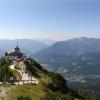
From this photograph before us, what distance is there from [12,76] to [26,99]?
70278 millimetres

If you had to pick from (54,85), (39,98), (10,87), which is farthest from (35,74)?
(39,98)

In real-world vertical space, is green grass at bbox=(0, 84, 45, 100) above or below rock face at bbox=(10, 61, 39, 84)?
below

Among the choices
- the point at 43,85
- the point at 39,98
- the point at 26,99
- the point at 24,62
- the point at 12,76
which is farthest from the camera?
the point at 24,62

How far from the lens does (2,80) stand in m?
160

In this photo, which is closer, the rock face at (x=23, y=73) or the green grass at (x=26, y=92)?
the green grass at (x=26, y=92)

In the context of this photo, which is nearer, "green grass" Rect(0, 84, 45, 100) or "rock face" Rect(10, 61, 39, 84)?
"green grass" Rect(0, 84, 45, 100)

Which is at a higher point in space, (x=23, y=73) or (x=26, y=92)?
(x=23, y=73)

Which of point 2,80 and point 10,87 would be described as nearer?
point 10,87

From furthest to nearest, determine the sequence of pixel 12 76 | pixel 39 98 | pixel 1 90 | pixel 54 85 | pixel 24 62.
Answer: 1. pixel 24 62
2. pixel 12 76
3. pixel 54 85
4. pixel 1 90
5. pixel 39 98

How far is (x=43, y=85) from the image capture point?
14525cm

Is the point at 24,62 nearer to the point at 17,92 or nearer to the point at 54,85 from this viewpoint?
the point at 54,85

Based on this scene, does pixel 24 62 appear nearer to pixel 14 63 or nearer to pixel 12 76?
pixel 14 63

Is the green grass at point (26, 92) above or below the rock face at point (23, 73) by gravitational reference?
below

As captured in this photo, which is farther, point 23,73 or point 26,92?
point 23,73
